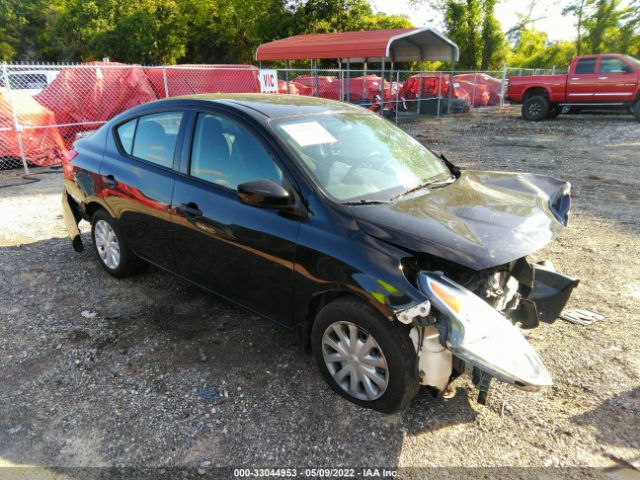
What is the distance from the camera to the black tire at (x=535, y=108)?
17188 mm

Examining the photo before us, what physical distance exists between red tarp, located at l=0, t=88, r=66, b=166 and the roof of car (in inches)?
287

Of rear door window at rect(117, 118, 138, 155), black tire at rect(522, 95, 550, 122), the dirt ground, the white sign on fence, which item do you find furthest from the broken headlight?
black tire at rect(522, 95, 550, 122)

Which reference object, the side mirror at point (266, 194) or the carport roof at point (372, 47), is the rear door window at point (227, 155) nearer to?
the side mirror at point (266, 194)

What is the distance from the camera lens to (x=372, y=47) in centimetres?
1526

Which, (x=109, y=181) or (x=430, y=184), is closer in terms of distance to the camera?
(x=430, y=184)

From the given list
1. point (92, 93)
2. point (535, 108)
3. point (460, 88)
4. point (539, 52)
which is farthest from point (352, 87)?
point (539, 52)

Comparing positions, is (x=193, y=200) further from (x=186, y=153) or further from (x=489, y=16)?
(x=489, y=16)

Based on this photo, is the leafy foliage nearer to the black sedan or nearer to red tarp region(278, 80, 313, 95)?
red tarp region(278, 80, 313, 95)

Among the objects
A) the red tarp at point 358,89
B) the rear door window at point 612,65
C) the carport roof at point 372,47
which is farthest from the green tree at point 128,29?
the rear door window at point 612,65

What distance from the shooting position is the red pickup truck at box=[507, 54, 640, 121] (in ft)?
51.8

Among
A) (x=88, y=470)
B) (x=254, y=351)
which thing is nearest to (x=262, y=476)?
(x=88, y=470)

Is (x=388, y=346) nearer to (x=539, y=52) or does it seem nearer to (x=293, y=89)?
(x=293, y=89)

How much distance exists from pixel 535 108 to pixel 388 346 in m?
17.4

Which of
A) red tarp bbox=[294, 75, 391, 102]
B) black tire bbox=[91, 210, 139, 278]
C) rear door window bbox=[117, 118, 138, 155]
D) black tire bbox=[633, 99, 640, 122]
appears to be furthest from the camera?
red tarp bbox=[294, 75, 391, 102]
